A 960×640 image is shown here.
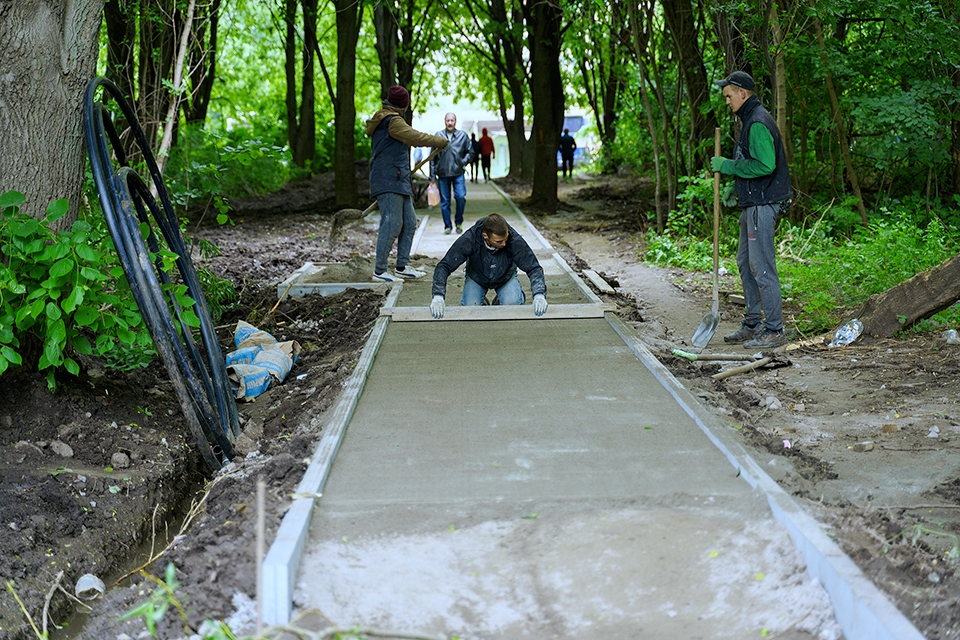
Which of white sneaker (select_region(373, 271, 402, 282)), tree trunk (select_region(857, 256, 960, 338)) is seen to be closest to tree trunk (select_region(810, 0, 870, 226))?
tree trunk (select_region(857, 256, 960, 338))

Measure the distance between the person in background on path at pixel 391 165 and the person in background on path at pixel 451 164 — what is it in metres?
4.17

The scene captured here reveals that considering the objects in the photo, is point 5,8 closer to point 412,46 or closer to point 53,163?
point 53,163

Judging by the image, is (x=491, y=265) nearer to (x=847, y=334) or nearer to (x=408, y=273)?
(x=408, y=273)

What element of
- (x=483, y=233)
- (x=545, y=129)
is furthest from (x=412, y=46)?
(x=483, y=233)

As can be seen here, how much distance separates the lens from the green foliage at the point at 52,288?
4.80 m

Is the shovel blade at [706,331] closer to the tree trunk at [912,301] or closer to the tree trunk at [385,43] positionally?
the tree trunk at [912,301]

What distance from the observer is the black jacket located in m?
7.68

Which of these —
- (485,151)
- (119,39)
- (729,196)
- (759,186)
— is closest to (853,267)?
(729,196)

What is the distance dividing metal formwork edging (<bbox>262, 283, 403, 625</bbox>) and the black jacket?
6.50 feet

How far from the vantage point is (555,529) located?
12.2 feet

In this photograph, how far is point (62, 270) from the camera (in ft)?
15.9

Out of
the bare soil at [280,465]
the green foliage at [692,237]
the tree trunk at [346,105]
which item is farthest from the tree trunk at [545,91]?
the bare soil at [280,465]

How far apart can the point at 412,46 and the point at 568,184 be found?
734cm

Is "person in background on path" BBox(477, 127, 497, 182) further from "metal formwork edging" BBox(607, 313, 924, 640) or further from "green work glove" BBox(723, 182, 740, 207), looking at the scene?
"metal formwork edging" BBox(607, 313, 924, 640)
